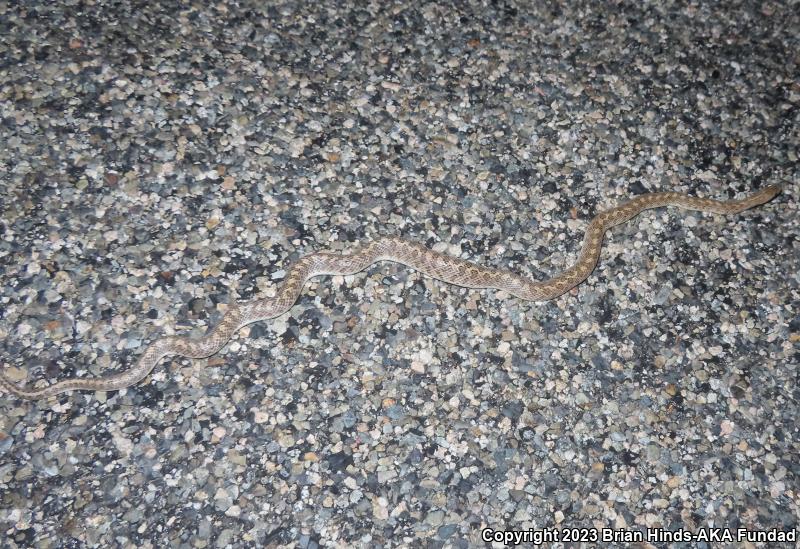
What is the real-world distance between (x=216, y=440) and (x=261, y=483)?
49 centimetres

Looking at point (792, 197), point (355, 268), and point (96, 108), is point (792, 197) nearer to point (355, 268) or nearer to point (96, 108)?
point (355, 268)

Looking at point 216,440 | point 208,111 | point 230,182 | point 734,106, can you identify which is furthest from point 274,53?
point 734,106

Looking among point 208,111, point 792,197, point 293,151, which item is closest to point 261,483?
point 293,151

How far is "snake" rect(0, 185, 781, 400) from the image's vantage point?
507cm

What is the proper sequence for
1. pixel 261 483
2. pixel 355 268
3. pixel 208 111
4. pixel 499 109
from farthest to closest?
pixel 499 109
pixel 208 111
pixel 355 268
pixel 261 483

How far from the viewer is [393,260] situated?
6.04m

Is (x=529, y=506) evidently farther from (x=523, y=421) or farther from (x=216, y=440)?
(x=216, y=440)

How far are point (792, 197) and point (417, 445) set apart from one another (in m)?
5.10

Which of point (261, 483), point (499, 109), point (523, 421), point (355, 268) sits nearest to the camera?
point (261, 483)

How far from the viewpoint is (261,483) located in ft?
15.6

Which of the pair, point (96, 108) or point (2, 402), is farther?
point (96, 108)

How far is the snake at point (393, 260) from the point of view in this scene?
5074 mm

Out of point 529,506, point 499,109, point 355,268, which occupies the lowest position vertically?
point 529,506

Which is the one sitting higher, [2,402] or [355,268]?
[355,268]
